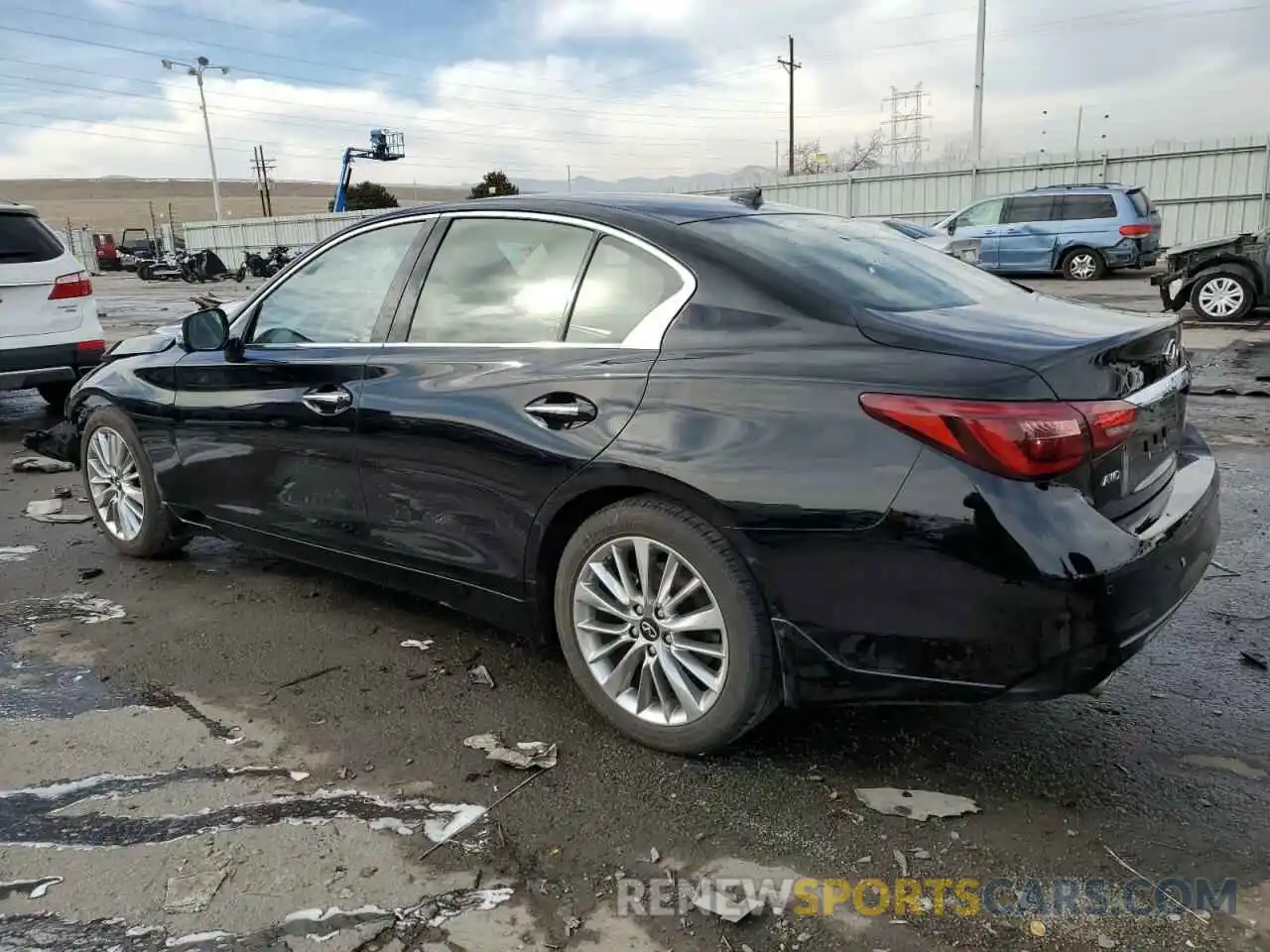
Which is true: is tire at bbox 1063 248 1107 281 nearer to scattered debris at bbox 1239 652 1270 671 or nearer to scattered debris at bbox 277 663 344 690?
scattered debris at bbox 1239 652 1270 671

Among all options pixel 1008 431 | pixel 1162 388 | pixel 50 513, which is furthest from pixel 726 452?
pixel 50 513

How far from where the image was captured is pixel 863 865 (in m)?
2.44

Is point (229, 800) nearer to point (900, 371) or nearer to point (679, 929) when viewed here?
point (679, 929)

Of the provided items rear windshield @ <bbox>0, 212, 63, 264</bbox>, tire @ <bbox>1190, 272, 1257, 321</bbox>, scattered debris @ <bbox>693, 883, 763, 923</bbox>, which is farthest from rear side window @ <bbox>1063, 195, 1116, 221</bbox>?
scattered debris @ <bbox>693, 883, 763, 923</bbox>

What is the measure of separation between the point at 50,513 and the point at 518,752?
4216 mm

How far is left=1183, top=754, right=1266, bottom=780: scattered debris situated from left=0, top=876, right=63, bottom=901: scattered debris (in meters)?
3.00

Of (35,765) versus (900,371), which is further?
Answer: (35,765)

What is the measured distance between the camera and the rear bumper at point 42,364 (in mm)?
7820

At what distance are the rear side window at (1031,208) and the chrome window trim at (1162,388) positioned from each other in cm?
1875

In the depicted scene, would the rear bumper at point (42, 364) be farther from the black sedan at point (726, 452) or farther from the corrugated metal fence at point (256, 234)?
the corrugated metal fence at point (256, 234)

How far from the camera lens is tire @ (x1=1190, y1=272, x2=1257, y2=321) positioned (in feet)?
39.9

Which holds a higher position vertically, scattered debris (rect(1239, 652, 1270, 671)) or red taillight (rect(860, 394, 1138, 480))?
red taillight (rect(860, 394, 1138, 480))

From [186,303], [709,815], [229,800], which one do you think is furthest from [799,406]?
[186,303]

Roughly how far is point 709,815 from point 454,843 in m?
0.67
